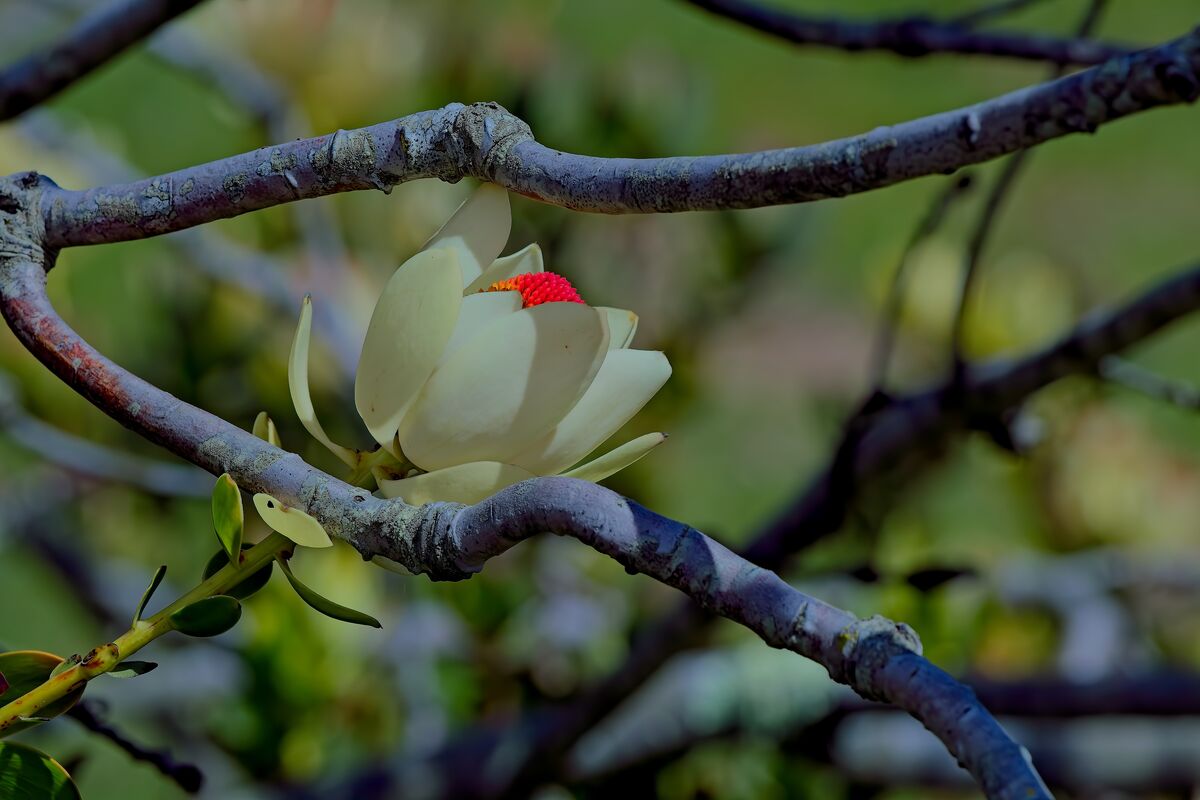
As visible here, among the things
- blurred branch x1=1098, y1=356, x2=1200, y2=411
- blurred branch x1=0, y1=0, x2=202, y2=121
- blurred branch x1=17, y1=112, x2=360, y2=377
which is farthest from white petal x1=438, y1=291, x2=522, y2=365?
blurred branch x1=17, y1=112, x2=360, y2=377

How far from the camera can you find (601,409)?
1.25 ft

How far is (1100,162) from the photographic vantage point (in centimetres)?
510

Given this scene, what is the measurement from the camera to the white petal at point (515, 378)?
367 millimetres

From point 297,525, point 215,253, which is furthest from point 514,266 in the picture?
point 215,253

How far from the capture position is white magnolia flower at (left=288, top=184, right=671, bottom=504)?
37 centimetres

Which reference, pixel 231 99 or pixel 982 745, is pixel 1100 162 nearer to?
pixel 231 99

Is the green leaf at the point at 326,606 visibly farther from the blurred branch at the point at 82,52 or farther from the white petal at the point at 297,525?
the blurred branch at the point at 82,52

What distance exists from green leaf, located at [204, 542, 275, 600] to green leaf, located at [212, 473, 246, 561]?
0.02m

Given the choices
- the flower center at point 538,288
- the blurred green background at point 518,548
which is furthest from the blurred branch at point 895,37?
the flower center at point 538,288

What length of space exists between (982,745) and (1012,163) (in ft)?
1.98

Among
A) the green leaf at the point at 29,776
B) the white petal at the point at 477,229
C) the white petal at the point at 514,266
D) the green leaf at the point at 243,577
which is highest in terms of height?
the white petal at the point at 477,229

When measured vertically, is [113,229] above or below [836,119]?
above

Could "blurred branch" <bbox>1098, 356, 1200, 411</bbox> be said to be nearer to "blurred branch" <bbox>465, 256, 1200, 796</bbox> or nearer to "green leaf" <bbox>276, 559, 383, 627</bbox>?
"blurred branch" <bbox>465, 256, 1200, 796</bbox>

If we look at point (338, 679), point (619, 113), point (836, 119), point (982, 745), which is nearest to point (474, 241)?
point (982, 745)
